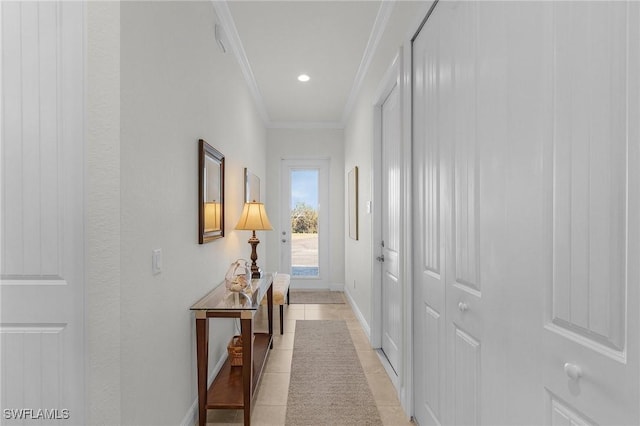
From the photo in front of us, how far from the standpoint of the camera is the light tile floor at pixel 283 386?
6.91ft

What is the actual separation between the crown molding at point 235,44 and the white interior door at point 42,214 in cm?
145

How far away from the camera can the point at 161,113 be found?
1653 millimetres

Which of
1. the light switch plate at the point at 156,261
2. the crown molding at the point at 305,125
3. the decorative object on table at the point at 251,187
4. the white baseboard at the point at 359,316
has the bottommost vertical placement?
the white baseboard at the point at 359,316

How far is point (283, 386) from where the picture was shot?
2.51 metres

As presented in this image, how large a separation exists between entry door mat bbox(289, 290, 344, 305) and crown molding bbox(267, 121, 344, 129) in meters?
2.71

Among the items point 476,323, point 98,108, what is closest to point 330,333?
point 476,323

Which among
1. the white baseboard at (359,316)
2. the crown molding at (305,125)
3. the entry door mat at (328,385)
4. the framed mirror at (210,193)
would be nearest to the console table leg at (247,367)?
the entry door mat at (328,385)

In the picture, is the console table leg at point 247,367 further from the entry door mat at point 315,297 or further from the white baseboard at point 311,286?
the white baseboard at point 311,286

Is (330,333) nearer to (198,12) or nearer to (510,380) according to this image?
(510,380)

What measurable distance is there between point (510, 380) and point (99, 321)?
1463mm

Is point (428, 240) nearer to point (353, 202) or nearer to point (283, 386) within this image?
point (283, 386)

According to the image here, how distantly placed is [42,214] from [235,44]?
7.66ft

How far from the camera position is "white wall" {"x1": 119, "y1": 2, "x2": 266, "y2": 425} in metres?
1.36

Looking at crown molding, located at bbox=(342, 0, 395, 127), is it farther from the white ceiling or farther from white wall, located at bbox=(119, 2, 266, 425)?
white wall, located at bbox=(119, 2, 266, 425)
